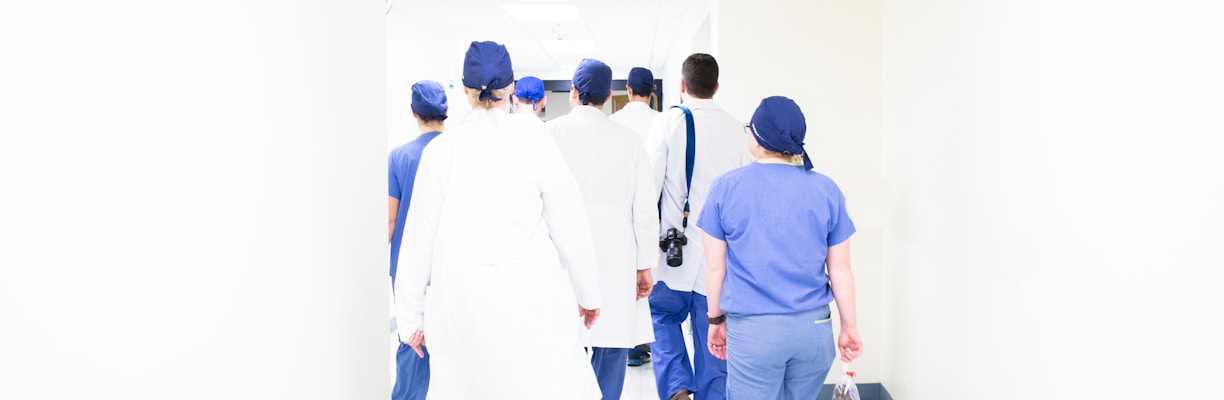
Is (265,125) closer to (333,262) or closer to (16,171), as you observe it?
(333,262)

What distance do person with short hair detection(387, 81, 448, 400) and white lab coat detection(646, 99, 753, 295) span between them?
0.88 m

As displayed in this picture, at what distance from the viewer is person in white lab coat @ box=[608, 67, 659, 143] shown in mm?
4055

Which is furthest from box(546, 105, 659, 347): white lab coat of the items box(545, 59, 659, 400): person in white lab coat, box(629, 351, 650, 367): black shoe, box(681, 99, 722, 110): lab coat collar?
box(629, 351, 650, 367): black shoe

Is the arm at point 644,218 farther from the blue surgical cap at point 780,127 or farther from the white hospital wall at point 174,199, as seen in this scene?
the white hospital wall at point 174,199

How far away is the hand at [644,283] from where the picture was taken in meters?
3.44

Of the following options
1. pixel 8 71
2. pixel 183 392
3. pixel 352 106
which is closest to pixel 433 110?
pixel 352 106

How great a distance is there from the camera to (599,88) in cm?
337

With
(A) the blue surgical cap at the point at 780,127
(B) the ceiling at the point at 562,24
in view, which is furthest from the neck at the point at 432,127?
(B) the ceiling at the point at 562,24

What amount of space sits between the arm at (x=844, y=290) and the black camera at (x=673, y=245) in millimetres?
979

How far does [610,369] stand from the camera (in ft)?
11.3

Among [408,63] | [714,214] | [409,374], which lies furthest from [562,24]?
[714,214]

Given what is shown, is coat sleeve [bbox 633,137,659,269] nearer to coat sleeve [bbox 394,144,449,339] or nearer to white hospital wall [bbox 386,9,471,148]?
coat sleeve [bbox 394,144,449,339]

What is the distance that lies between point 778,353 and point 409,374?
1.47 m

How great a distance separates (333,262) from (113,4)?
3.32 feet
